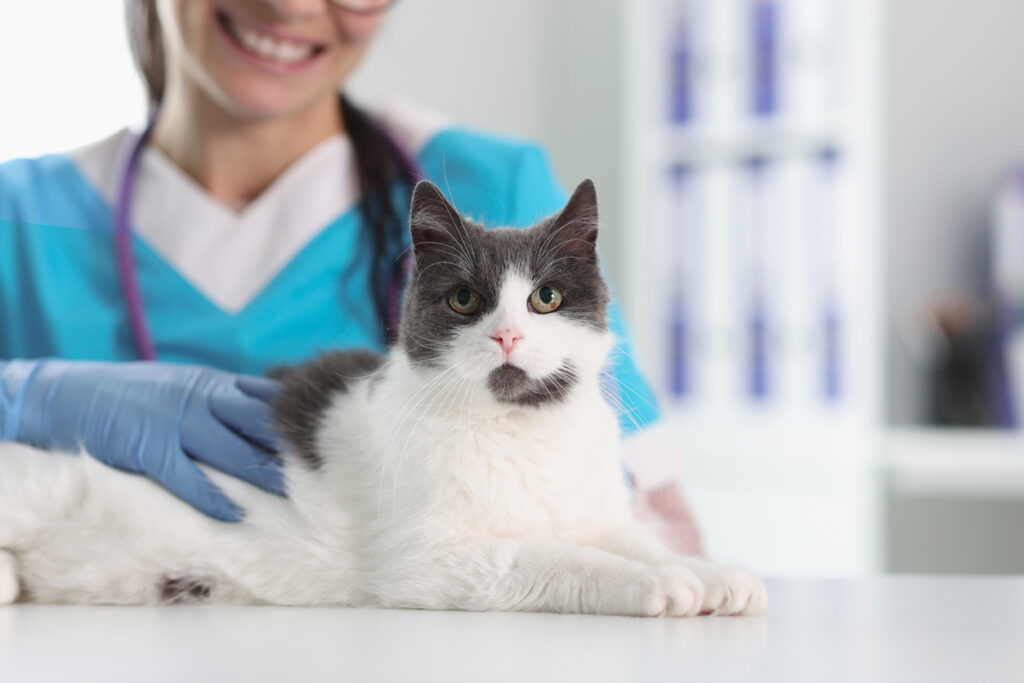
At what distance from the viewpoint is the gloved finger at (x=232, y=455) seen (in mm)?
963

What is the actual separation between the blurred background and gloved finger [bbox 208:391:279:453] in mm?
1791

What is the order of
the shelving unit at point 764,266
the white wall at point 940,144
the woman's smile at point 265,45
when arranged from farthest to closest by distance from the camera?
1. the white wall at point 940,144
2. the shelving unit at point 764,266
3. the woman's smile at point 265,45

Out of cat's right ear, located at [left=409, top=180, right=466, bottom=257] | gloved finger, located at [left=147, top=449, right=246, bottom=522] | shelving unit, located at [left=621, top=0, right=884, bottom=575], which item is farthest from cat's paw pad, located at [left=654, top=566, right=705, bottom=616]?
shelving unit, located at [left=621, top=0, right=884, bottom=575]

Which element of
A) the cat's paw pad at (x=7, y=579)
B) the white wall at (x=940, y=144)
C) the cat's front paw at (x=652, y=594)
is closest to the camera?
the cat's front paw at (x=652, y=594)

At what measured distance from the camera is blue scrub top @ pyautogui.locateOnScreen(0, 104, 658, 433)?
4.45ft

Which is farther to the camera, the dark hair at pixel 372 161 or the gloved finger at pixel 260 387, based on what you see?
the dark hair at pixel 372 161

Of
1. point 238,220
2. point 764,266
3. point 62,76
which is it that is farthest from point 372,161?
point 764,266

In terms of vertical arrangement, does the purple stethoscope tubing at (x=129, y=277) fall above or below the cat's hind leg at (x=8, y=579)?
above

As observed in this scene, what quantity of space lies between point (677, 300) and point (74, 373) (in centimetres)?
225

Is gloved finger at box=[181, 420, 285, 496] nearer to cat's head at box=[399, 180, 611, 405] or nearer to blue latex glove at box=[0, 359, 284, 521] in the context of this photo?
blue latex glove at box=[0, 359, 284, 521]

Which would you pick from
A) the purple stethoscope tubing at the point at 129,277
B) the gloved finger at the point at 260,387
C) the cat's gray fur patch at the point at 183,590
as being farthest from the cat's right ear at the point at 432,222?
the purple stethoscope tubing at the point at 129,277

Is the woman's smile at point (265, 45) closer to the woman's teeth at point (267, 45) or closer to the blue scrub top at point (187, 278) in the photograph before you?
the woman's teeth at point (267, 45)

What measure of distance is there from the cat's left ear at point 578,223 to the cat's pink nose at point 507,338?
11 cm

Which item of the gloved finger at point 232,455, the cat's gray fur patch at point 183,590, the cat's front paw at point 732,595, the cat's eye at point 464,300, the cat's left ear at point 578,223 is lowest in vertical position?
the cat's gray fur patch at point 183,590
